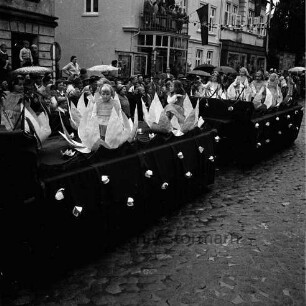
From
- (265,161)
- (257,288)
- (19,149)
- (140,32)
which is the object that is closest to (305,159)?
(265,161)

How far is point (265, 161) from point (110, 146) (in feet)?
20.4

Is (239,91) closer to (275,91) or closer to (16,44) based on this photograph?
(275,91)

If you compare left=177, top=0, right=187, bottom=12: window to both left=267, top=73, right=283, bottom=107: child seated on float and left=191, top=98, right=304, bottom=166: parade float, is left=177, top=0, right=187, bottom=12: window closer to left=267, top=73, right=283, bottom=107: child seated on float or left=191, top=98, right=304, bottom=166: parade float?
left=267, top=73, right=283, bottom=107: child seated on float

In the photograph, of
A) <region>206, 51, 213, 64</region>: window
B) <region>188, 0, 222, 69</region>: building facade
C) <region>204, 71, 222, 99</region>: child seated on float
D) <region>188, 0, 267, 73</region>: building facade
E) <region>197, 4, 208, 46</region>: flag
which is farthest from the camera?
<region>206, 51, 213, 64</region>: window

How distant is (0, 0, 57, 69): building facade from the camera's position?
607 inches

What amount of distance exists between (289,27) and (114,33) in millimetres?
19584

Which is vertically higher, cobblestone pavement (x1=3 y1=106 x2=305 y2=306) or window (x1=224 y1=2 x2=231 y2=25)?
window (x1=224 y1=2 x2=231 y2=25)

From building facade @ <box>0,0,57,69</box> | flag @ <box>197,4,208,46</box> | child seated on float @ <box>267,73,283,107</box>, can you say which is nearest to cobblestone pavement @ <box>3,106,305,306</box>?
child seated on float @ <box>267,73,283,107</box>

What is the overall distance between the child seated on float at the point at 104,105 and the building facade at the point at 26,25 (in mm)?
8878

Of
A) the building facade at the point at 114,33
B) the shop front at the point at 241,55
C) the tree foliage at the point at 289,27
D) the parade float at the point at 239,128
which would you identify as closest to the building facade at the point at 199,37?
the shop front at the point at 241,55

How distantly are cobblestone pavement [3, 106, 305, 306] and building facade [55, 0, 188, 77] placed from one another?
1609cm

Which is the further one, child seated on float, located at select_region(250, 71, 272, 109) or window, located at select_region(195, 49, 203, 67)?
window, located at select_region(195, 49, 203, 67)

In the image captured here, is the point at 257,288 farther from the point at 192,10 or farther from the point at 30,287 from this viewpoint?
the point at 192,10

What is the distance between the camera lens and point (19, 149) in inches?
144
